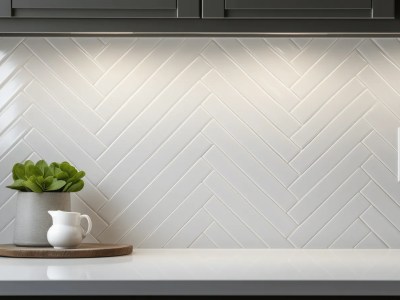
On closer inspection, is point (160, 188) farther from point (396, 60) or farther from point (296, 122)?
point (396, 60)

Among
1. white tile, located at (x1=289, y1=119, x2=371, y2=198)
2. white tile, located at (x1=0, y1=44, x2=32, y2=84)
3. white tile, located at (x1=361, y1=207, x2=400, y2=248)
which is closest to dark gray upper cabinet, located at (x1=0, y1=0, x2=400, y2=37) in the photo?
white tile, located at (x1=0, y1=44, x2=32, y2=84)

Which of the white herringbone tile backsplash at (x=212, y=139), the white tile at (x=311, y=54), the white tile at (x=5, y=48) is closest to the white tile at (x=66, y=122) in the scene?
the white herringbone tile backsplash at (x=212, y=139)

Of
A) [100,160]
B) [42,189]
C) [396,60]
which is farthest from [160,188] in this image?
[396,60]

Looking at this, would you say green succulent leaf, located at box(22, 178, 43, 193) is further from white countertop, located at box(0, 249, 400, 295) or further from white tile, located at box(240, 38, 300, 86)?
white tile, located at box(240, 38, 300, 86)

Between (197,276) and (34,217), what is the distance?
801 mm

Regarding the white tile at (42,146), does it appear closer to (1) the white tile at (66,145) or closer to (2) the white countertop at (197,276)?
(1) the white tile at (66,145)

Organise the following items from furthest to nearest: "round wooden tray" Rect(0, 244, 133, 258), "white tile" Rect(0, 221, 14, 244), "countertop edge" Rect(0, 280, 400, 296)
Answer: "white tile" Rect(0, 221, 14, 244), "round wooden tray" Rect(0, 244, 133, 258), "countertop edge" Rect(0, 280, 400, 296)

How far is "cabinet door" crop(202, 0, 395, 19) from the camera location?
2344 millimetres

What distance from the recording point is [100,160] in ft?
8.86

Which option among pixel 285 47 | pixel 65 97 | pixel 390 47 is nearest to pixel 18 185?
pixel 65 97

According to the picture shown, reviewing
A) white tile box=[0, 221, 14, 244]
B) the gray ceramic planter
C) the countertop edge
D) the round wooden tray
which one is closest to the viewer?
the countertop edge

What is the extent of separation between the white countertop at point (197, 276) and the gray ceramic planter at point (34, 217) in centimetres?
22

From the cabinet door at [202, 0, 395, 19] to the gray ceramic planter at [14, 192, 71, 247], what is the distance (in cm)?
74

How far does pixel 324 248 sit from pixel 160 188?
0.59m
